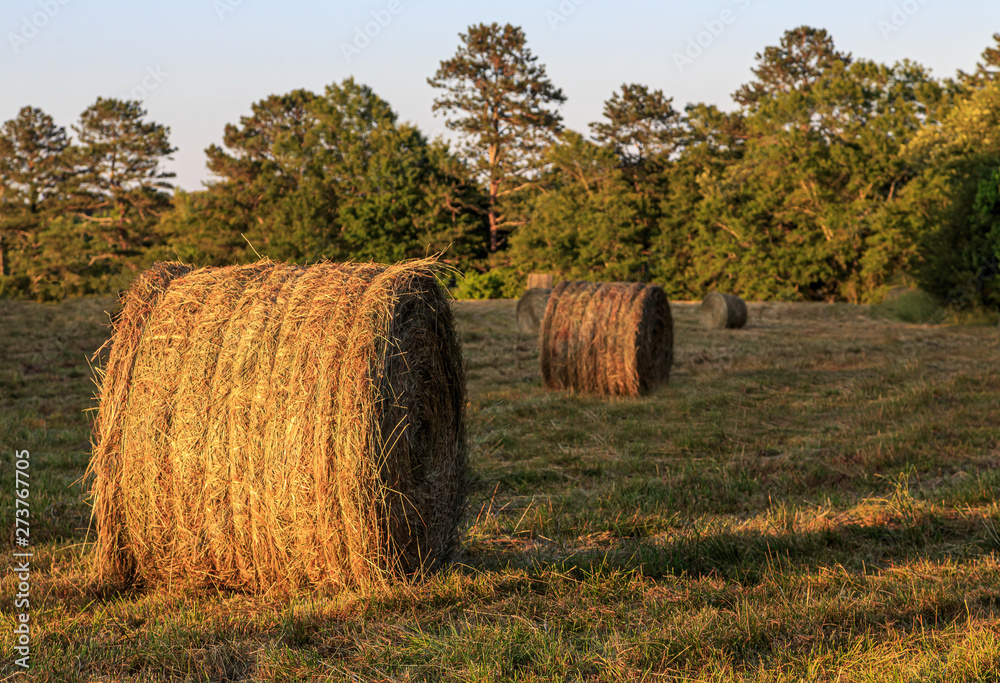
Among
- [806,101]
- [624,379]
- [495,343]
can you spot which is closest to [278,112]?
[806,101]

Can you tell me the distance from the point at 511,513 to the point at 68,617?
116 inches

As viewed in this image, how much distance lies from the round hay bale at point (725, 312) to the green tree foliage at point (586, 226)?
69.7 ft

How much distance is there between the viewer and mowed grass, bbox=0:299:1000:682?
3.54 metres

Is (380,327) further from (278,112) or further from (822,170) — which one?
(278,112)

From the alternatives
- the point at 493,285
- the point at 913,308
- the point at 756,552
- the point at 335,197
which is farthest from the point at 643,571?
the point at 335,197

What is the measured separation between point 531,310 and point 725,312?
235 inches

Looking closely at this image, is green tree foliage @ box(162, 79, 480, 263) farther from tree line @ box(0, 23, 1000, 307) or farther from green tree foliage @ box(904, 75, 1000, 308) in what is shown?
green tree foliage @ box(904, 75, 1000, 308)

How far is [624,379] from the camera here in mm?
11648

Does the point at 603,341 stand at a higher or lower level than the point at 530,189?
lower

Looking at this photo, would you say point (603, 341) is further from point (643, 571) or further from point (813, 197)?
point (813, 197)

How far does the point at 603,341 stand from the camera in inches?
464

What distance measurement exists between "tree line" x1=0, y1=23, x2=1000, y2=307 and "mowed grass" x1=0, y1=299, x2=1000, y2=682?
30810mm
